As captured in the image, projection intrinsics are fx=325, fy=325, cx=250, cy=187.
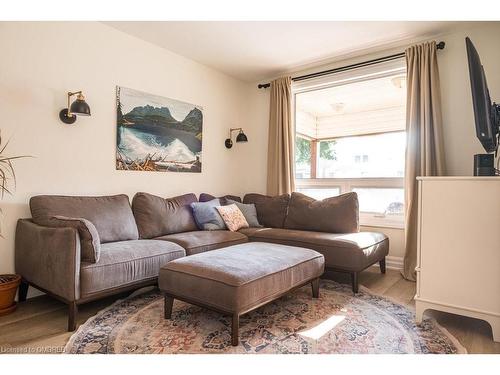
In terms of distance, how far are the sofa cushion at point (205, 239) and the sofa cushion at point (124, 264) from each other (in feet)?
0.32

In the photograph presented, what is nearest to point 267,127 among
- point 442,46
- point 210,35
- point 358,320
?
point 210,35

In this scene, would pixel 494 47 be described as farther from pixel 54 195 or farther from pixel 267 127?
pixel 54 195

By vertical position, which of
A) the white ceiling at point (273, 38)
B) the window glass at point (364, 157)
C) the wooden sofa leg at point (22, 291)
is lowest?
the wooden sofa leg at point (22, 291)

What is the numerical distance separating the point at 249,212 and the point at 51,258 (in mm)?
2096

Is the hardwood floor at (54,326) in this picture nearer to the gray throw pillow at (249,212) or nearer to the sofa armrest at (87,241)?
the sofa armrest at (87,241)

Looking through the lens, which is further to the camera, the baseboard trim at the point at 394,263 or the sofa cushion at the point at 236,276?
the baseboard trim at the point at 394,263

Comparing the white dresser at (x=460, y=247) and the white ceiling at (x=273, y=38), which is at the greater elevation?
the white ceiling at (x=273, y=38)

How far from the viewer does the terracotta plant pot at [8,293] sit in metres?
2.17

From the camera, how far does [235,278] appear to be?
1.79 metres

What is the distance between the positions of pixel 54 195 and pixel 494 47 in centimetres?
401

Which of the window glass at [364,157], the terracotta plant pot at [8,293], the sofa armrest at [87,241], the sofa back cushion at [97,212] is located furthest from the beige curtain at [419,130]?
the terracotta plant pot at [8,293]

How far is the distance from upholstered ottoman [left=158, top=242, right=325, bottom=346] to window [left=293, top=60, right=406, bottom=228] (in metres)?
1.75

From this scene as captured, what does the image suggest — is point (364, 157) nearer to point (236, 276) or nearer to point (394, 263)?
point (394, 263)

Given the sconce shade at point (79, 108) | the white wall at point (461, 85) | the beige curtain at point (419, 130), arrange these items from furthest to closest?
the beige curtain at point (419, 130) → the white wall at point (461, 85) → the sconce shade at point (79, 108)
